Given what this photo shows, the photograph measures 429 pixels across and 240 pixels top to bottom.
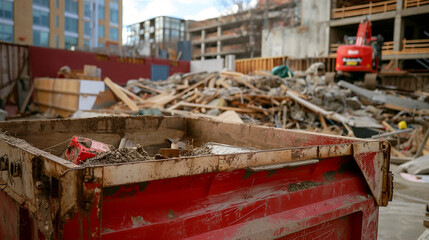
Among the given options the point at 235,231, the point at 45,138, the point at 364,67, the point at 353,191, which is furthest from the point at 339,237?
the point at 364,67

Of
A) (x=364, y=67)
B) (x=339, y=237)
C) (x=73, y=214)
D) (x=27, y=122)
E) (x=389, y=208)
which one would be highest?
(x=364, y=67)

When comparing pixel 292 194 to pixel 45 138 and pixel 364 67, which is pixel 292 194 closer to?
pixel 45 138

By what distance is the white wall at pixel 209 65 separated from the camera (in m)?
25.1

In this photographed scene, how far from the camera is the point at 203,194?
1774mm

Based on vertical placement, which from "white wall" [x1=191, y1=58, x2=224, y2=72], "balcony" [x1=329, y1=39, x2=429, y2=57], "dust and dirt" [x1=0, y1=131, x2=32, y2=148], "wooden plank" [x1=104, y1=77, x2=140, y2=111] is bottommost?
"dust and dirt" [x1=0, y1=131, x2=32, y2=148]

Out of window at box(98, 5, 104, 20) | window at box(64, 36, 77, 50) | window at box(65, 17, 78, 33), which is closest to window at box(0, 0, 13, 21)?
window at box(65, 17, 78, 33)

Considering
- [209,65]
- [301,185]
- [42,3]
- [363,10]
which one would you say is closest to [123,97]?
[301,185]

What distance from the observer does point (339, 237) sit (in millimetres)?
2369

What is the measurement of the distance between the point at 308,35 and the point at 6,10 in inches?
1044

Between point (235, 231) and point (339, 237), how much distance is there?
39.6 inches

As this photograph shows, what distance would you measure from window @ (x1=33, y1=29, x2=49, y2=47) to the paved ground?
1446 inches

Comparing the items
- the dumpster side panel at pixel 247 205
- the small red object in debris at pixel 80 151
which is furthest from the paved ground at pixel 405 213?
the small red object in debris at pixel 80 151

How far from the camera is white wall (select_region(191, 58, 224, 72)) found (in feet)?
82.3

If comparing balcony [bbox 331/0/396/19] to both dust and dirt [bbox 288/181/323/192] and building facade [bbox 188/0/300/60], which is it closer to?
building facade [bbox 188/0/300/60]
